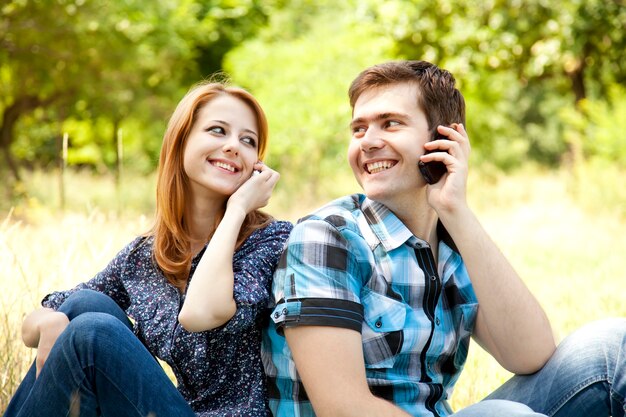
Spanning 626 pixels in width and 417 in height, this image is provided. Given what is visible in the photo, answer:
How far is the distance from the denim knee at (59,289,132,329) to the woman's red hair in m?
0.21

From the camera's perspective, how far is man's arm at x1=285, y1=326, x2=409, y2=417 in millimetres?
2037

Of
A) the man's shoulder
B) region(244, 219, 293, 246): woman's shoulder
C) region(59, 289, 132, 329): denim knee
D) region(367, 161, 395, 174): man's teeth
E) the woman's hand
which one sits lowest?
Result: region(59, 289, 132, 329): denim knee

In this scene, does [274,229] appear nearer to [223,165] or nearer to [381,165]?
[223,165]

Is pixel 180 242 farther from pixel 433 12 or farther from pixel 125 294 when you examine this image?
pixel 433 12

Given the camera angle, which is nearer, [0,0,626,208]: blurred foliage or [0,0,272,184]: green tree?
[0,0,272,184]: green tree

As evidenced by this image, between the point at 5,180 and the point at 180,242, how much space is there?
395 inches

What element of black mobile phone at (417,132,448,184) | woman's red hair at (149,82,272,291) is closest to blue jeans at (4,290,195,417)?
woman's red hair at (149,82,272,291)

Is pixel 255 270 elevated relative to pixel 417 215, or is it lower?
lower

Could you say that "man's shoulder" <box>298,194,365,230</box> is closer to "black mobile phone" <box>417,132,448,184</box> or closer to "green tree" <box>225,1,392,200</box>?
"black mobile phone" <box>417,132,448,184</box>

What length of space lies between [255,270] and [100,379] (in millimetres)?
562

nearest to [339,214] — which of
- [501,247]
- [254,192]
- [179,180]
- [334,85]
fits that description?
[254,192]

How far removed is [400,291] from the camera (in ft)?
7.49

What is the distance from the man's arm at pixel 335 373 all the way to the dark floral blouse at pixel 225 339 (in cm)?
28

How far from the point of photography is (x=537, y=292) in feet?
20.5
